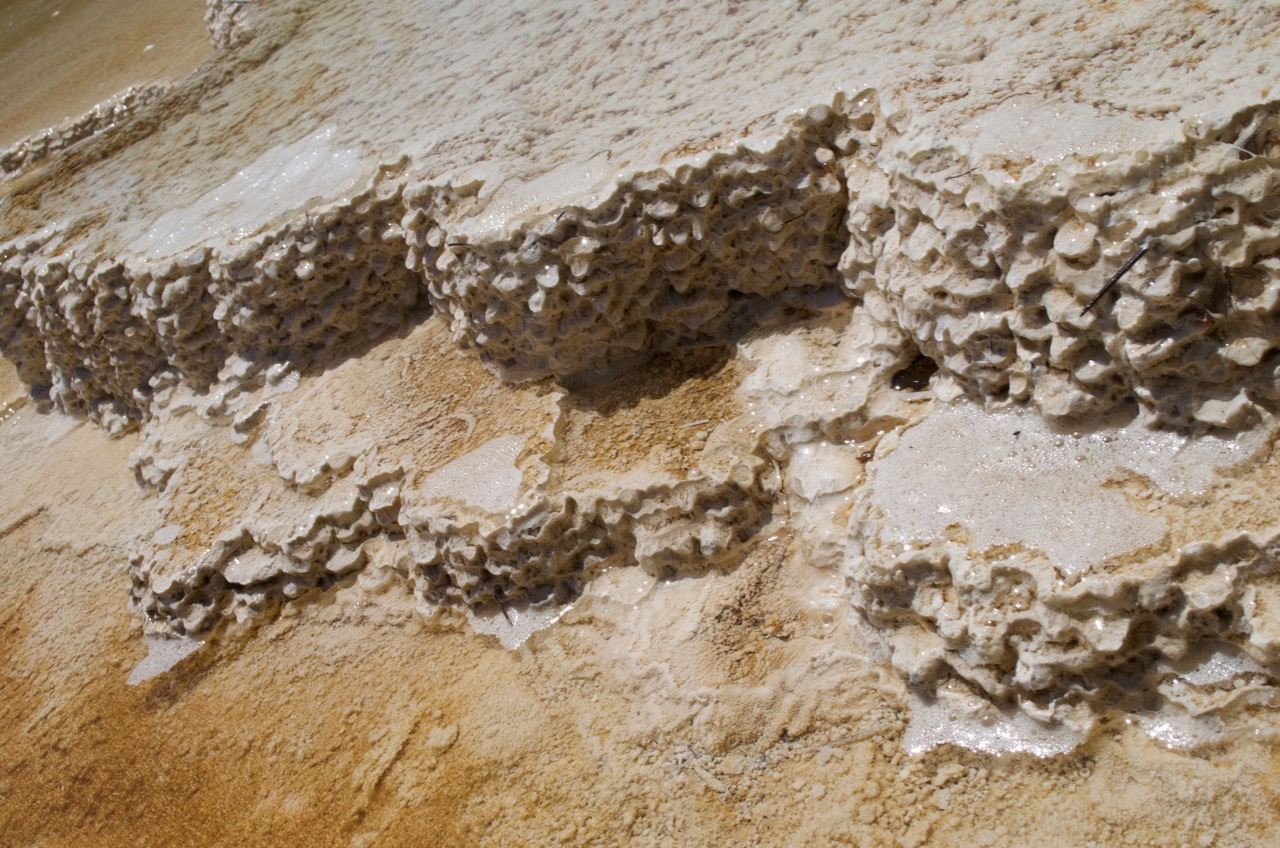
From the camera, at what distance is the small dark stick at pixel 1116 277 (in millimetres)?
1482

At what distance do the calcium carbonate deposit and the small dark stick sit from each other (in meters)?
0.01

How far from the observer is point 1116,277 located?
150cm

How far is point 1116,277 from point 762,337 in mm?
804

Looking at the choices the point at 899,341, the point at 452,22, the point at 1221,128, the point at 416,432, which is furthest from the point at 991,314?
the point at 452,22

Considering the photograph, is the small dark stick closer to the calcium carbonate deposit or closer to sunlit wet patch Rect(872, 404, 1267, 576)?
the calcium carbonate deposit

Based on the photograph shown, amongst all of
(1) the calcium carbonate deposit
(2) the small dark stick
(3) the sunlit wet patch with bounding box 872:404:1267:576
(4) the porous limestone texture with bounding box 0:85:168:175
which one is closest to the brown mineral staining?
(1) the calcium carbonate deposit

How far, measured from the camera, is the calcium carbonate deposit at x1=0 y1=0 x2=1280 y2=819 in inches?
58.3

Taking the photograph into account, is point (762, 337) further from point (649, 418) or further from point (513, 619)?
point (513, 619)

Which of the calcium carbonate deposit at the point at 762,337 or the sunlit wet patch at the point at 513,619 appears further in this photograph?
the sunlit wet patch at the point at 513,619

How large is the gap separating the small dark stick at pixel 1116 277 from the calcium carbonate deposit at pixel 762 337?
1cm

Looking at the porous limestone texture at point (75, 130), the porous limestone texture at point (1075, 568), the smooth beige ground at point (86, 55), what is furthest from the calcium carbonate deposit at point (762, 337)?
the smooth beige ground at point (86, 55)

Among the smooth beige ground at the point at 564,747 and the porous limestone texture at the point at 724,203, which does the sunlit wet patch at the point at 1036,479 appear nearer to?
the porous limestone texture at the point at 724,203

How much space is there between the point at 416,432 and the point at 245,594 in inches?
23.0

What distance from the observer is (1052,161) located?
156 centimetres
